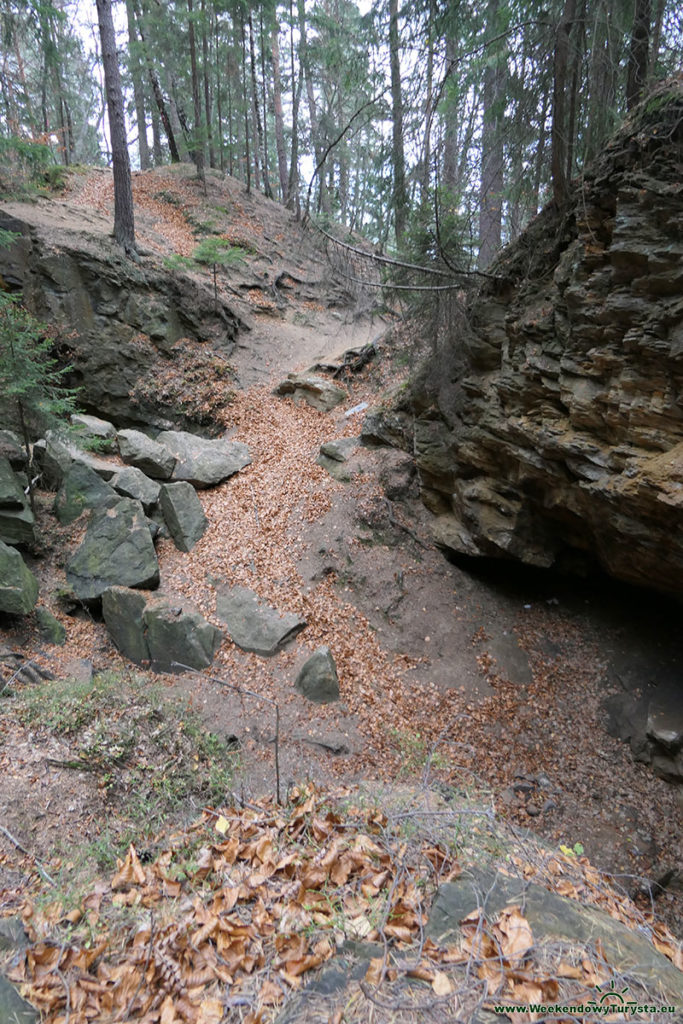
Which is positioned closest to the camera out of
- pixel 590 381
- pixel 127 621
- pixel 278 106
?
pixel 590 381

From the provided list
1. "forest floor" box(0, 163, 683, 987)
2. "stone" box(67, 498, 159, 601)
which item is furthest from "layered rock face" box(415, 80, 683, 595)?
"stone" box(67, 498, 159, 601)

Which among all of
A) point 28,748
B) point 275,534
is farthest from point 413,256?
point 28,748

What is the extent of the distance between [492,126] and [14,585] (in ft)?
28.9

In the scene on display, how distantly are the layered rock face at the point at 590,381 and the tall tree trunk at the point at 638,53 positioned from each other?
337 mm

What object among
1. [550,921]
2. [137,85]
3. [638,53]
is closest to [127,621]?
[550,921]

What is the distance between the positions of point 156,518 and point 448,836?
26.1ft

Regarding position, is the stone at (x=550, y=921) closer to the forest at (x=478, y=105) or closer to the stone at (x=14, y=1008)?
the stone at (x=14, y=1008)

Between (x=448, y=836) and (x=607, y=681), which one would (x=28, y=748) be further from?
(x=607, y=681)

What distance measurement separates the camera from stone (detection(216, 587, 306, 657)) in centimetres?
770

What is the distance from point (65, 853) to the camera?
3.56 metres

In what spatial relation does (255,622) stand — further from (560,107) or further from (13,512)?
(560,107)

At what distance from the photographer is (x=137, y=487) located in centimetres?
965

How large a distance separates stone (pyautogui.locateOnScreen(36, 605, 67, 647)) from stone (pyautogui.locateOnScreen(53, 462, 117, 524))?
6.71 ft

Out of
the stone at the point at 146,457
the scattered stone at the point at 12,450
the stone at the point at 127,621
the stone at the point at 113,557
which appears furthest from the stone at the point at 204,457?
the stone at the point at 127,621
